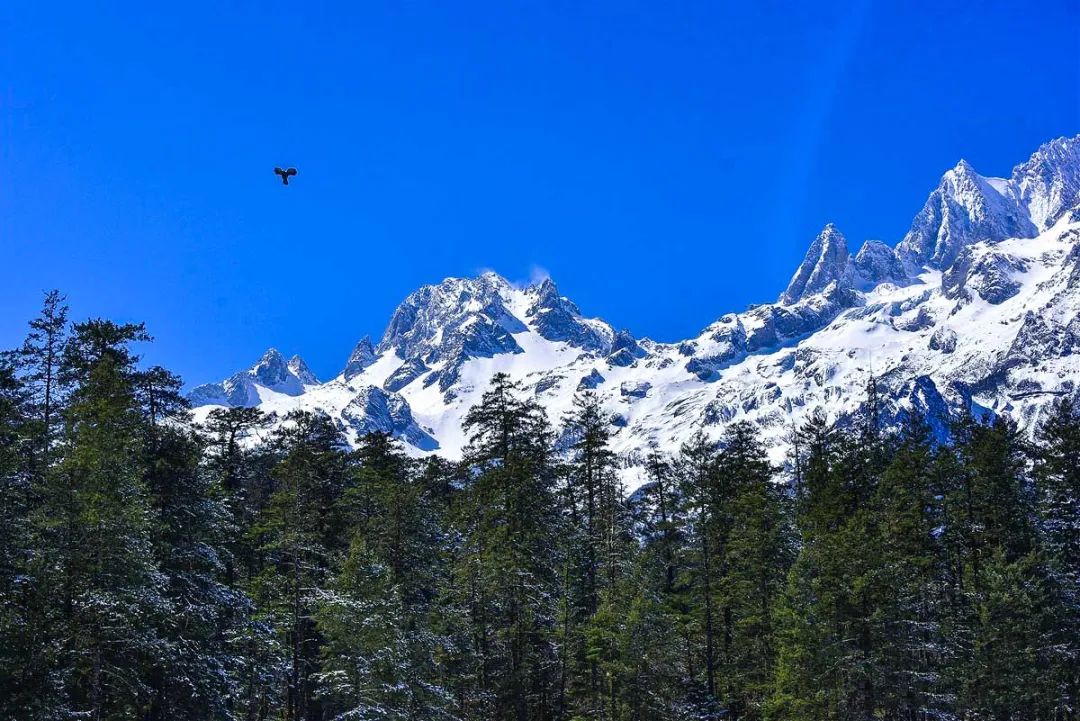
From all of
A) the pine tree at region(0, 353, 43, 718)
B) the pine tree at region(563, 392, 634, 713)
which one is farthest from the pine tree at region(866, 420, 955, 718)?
the pine tree at region(0, 353, 43, 718)

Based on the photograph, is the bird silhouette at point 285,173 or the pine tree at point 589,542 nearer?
the bird silhouette at point 285,173

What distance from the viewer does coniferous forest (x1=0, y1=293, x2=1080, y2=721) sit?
25.7 metres

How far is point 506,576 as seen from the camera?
115 feet

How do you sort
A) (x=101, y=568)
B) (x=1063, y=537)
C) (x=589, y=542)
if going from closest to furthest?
(x=101, y=568) → (x=1063, y=537) → (x=589, y=542)

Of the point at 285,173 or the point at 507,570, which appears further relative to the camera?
the point at 507,570

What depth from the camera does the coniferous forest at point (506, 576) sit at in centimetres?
2566

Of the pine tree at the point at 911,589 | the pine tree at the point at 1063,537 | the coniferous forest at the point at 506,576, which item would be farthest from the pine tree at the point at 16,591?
the pine tree at the point at 1063,537

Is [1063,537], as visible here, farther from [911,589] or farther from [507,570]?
[507,570]

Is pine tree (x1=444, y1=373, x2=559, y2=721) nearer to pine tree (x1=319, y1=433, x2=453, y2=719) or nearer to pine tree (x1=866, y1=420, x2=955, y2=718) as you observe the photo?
pine tree (x1=319, y1=433, x2=453, y2=719)

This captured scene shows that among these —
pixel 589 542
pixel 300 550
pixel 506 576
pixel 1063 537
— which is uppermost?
pixel 589 542

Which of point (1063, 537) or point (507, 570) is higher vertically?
point (1063, 537)

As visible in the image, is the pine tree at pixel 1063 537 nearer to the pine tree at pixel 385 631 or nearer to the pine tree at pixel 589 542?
the pine tree at pixel 589 542

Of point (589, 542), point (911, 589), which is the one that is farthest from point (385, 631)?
point (911, 589)

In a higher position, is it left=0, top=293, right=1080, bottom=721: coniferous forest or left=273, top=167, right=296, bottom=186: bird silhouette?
left=273, top=167, right=296, bottom=186: bird silhouette
